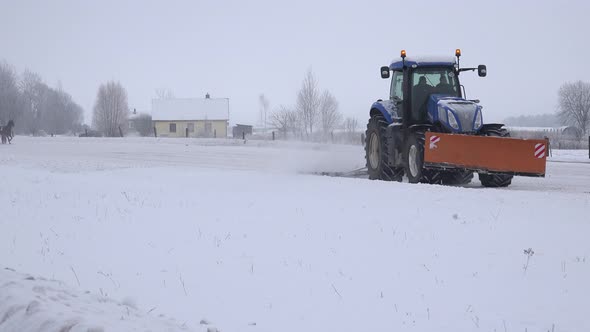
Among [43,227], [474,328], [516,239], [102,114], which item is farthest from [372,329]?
[102,114]

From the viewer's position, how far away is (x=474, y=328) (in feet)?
14.1

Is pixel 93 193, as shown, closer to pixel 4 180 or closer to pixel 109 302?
pixel 4 180

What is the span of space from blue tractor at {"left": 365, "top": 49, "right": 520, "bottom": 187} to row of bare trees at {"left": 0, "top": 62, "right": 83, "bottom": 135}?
3011 inches

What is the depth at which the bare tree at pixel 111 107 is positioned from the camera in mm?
79500

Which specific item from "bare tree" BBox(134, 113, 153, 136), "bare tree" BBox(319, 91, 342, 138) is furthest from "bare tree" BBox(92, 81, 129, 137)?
"bare tree" BBox(319, 91, 342, 138)

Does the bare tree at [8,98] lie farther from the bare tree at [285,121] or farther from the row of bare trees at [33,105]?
the bare tree at [285,121]

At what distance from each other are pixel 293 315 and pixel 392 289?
40.6 inches

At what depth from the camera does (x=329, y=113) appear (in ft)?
179

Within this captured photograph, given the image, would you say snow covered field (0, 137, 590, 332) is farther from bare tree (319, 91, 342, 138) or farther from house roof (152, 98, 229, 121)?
house roof (152, 98, 229, 121)

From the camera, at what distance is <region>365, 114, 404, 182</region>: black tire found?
1358 centimetres

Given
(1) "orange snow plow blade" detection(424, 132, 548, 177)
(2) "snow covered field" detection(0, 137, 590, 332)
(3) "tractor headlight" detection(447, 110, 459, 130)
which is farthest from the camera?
(3) "tractor headlight" detection(447, 110, 459, 130)

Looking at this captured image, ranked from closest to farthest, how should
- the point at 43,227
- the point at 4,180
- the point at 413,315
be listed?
the point at 413,315, the point at 43,227, the point at 4,180

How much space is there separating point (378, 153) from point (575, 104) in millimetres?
75018

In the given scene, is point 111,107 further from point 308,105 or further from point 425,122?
point 425,122
